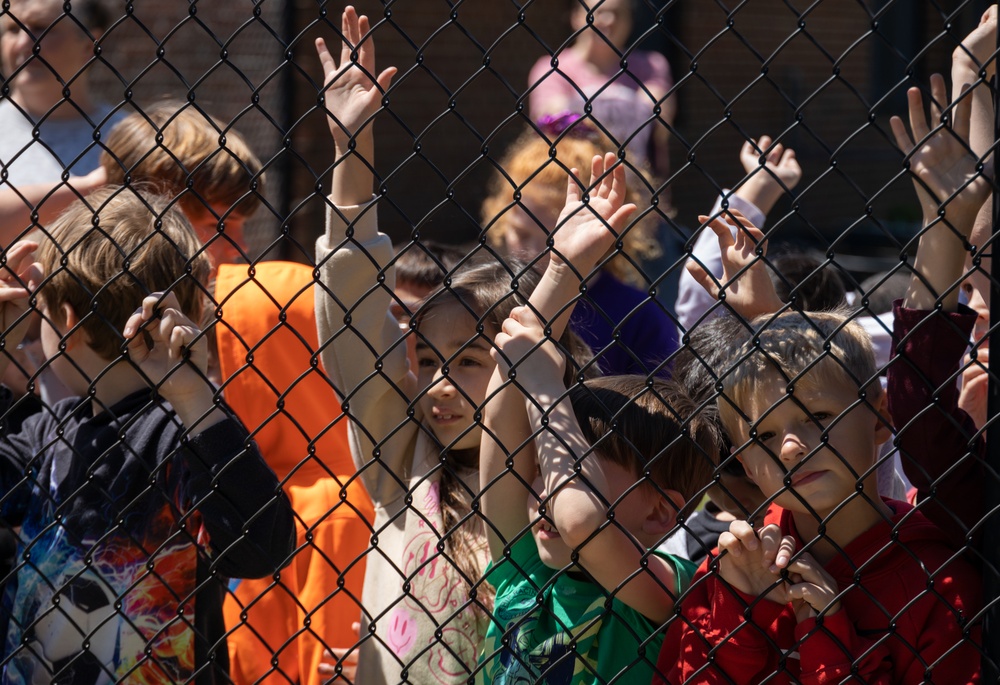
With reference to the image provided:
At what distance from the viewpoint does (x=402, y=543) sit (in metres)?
2.56

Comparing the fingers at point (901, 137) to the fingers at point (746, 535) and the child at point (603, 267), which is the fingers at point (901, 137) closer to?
the fingers at point (746, 535)

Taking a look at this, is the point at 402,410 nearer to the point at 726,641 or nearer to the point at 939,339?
the point at 726,641

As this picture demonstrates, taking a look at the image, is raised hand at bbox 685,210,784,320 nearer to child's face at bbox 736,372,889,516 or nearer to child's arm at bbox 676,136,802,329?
child's face at bbox 736,372,889,516

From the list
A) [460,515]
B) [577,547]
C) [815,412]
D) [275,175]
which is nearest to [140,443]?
[460,515]

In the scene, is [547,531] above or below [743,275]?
below

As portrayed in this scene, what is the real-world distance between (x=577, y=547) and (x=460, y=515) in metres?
0.49

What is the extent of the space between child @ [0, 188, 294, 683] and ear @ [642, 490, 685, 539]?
2.49 ft

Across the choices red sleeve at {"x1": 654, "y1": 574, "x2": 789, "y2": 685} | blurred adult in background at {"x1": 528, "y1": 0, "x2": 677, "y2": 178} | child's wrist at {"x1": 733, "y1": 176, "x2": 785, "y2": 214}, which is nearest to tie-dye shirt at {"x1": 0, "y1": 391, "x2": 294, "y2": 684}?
red sleeve at {"x1": 654, "y1": 574, "x2": 789, "y2": 685}

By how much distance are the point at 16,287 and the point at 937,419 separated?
6.15ft

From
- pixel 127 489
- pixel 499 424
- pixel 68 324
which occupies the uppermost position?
pixel 68 324

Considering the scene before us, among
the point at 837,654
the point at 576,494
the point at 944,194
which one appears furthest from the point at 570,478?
the point at 944,194

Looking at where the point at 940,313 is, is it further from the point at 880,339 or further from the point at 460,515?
the point at 880,339

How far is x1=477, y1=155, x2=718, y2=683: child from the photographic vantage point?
2031 mm

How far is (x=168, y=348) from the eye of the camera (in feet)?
7.37
